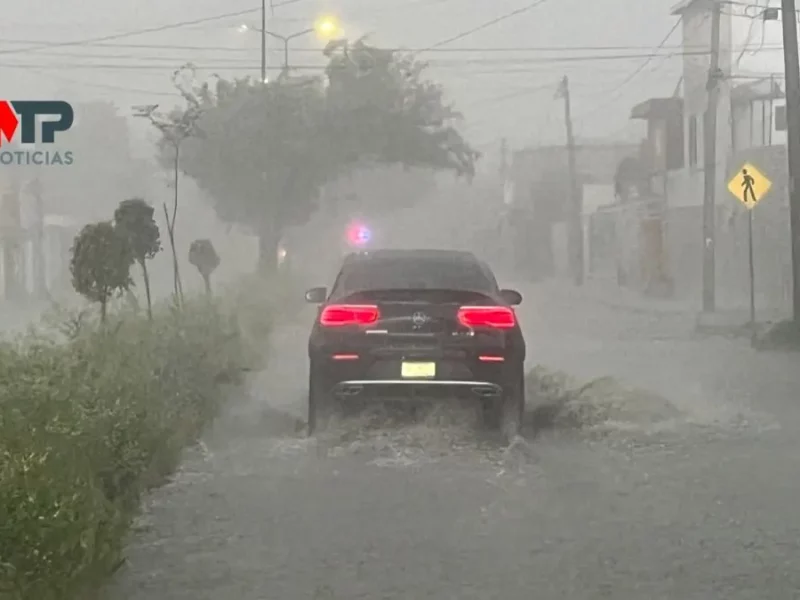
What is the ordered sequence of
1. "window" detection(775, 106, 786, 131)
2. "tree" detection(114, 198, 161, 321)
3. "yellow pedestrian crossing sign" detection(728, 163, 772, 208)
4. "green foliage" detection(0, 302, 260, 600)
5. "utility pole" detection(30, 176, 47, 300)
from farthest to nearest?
"window" detection(775, 106, 786, 131), "utility pole" detection(30, 176, 47, 300), "yellow pedestrian crossing sign" detection(728, 163, 772, 208), "tree" detection(114, 198, 161, 321), "green foliage" detection(0, 302, 260, 600)

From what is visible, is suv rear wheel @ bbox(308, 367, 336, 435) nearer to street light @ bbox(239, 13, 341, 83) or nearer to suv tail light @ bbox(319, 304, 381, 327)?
suv tail light @ bbox(319, 304, 381, 327)

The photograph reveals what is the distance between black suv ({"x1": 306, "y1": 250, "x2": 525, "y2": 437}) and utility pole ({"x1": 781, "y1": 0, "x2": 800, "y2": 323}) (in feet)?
32.5

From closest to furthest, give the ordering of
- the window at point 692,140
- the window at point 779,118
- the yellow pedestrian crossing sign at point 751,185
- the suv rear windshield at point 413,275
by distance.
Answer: the suv rear windshield at point 413,275, the yellow pedestrian crossing sign at point 751,185, the window at point 779,118, the window at point 692,140

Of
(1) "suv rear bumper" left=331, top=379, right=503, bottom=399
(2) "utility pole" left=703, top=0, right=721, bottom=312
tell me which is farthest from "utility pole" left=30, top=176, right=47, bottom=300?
(2) "utility pole" left=703, top=0, right=721, bottom=312

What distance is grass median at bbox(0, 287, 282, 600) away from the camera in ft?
17.3

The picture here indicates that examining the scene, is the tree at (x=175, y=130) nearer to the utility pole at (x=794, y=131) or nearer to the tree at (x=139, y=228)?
the tree at (x=139, y=228)

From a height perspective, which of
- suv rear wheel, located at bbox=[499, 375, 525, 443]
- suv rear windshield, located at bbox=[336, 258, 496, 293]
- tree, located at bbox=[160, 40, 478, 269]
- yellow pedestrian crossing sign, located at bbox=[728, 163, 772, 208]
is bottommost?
suv rear wheel, located at bbox=[499, 375, 525, 443]

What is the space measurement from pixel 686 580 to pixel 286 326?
17675 mm

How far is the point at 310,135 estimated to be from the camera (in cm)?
3152

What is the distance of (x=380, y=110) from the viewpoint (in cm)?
3316

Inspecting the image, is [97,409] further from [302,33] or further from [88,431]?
[302,33]

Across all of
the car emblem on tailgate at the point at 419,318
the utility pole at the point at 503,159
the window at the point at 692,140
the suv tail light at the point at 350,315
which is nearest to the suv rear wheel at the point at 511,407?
the car emblem on tailgate at the point at 419,318

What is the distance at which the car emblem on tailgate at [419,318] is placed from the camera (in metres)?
10.2

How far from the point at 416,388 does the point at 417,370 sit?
15 cm
